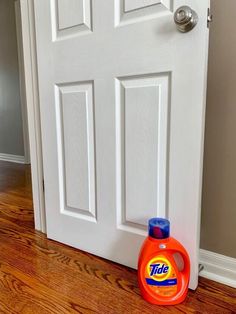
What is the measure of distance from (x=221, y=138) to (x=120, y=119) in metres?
0.34

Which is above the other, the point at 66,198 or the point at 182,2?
the point at 182,2

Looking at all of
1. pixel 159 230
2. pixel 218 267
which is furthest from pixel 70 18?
pixel 218 267

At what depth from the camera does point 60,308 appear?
0.76 metres

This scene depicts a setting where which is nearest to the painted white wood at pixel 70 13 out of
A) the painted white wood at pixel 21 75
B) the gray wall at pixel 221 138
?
the gray wall at pixel 221 138

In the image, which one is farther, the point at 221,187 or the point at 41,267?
the point at 41,267

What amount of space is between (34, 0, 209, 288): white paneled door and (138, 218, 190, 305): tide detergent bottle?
0.06 metres

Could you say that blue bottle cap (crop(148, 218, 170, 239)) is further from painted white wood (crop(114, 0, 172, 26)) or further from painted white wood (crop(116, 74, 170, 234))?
painted white wood (crop(114, 0, 172, 26))

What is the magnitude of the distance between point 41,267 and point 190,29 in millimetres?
940

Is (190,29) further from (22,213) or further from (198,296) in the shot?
(22,213)

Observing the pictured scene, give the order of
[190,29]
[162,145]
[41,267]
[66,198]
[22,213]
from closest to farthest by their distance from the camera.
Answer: [190,29] → [162,145] → [41,267] → [66,198] → [22,213]

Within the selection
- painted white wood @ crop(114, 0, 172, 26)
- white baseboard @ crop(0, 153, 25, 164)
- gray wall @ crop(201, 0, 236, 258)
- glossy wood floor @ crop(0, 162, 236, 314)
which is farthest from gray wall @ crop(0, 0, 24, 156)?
gray wall @ crop(201, 0, 236, 258)

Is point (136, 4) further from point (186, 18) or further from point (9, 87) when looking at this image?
point (9, 87)

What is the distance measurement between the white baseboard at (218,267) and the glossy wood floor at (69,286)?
0.03 metres

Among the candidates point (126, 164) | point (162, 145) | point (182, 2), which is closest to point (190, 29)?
point (182, 2)
